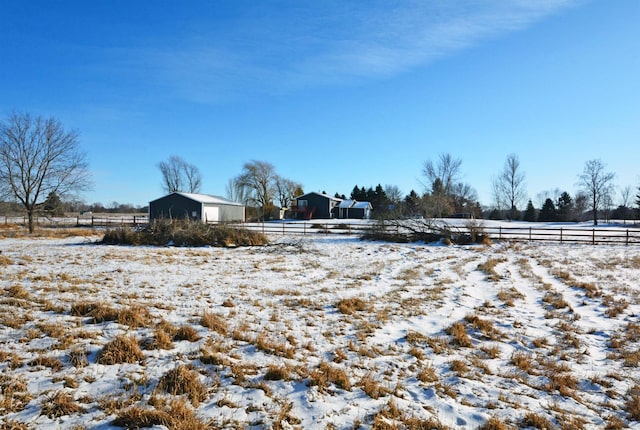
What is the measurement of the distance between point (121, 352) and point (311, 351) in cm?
263

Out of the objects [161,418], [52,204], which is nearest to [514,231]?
[161,418]

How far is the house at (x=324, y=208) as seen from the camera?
63094 mm

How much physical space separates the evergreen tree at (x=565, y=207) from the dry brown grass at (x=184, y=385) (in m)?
69.4

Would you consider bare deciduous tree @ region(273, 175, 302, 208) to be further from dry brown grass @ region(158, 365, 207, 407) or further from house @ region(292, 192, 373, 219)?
dry brown grass @ region(158, 365, 207, 407)

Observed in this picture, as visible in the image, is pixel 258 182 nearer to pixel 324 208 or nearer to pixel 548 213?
pixel 324 208

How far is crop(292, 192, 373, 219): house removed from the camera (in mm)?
63094

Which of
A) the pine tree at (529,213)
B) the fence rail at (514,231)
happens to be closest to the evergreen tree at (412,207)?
the fence rail at (514,231)

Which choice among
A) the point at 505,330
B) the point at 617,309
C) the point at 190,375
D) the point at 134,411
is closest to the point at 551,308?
the point at 617,309

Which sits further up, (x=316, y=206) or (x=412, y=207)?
(x=316, y=206)

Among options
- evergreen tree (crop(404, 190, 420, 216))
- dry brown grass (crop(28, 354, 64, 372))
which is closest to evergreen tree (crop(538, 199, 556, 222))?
evergreen tree (crop(404, 190, 420, 216))

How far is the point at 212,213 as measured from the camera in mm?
44688

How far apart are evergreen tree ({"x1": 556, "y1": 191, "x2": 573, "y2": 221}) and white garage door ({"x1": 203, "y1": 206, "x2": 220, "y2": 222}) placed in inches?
2210

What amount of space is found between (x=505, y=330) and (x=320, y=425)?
15.9 ft

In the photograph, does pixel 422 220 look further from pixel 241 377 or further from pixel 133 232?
pixel 241 377
